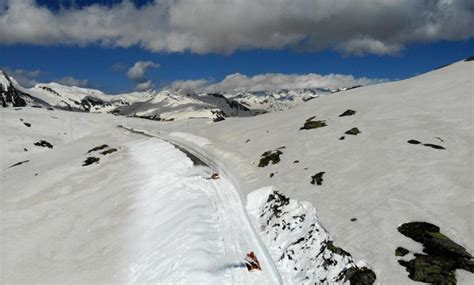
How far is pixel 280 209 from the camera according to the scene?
2158 cm

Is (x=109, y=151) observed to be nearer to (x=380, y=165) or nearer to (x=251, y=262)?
(x=380, y=165)

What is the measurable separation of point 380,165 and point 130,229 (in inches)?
689

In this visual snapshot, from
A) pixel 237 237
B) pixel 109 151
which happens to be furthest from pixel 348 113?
pixel 109 151

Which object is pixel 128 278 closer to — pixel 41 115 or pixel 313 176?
pixel 313 176

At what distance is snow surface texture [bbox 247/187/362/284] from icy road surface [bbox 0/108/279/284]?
0.86 m

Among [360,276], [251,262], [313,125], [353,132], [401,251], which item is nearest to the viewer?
[360,276]

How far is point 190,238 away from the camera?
19.5m

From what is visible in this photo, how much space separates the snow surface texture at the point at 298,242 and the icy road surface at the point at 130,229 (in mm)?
865

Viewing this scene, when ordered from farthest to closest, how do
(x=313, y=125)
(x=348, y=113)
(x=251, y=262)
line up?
(x=348, y=113) → (x=313, y=125) → (x=251, y=262)

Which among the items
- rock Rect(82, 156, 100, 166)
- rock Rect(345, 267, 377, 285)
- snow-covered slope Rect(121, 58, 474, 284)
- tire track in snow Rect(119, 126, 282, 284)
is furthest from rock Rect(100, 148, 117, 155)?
rock Rect(345, 267, 377, 285)

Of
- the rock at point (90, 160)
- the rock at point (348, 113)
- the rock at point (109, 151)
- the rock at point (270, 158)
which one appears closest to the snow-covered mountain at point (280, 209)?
the rock at point (270, 158)

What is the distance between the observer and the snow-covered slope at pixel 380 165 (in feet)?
51.4

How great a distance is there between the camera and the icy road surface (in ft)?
57.6

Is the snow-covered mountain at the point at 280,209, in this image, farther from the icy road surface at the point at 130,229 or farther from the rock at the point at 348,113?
the rock at the point at 348,113
